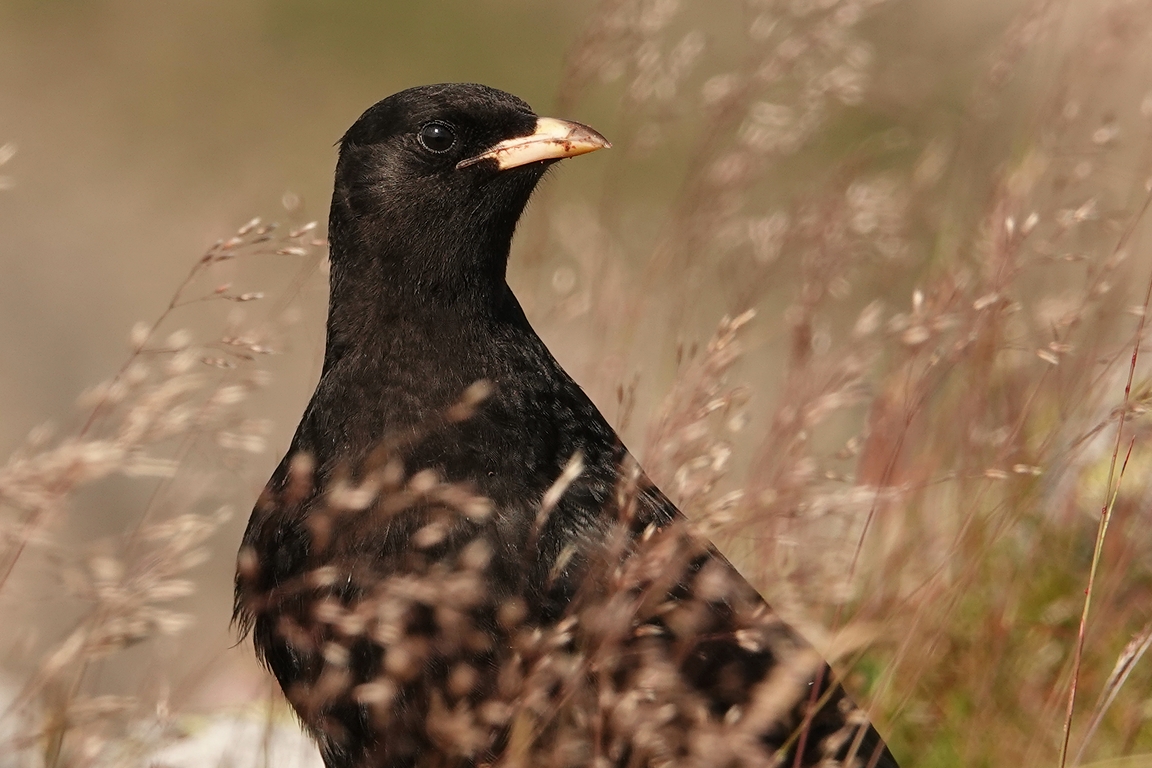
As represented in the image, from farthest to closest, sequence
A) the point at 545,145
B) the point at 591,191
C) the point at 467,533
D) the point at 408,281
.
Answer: the point at 591,191
the point at 545,145
the point at 408,281
the point at 467,533

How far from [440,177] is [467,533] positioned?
0.99 metres

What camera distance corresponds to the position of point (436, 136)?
3299 mm

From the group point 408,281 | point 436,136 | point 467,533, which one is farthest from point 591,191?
point 467,533

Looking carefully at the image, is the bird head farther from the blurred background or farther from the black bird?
the blurred background

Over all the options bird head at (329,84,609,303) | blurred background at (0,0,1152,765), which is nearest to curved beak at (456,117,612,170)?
bird head at (329,84,609,303)

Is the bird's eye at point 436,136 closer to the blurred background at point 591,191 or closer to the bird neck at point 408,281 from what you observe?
the bird neck at point 408,281

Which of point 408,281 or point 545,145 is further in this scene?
point 545,145

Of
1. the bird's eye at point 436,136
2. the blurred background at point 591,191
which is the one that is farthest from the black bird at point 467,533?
the blurred background at point 591,191

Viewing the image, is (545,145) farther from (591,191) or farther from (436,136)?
(591,191)

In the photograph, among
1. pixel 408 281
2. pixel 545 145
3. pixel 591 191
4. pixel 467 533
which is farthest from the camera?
pixel 591 191

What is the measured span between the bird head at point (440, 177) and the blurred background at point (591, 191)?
0.18 metres

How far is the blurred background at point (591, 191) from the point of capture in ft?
11.5

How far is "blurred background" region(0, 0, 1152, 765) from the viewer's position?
3.49m

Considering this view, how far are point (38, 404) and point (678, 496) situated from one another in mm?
5146
